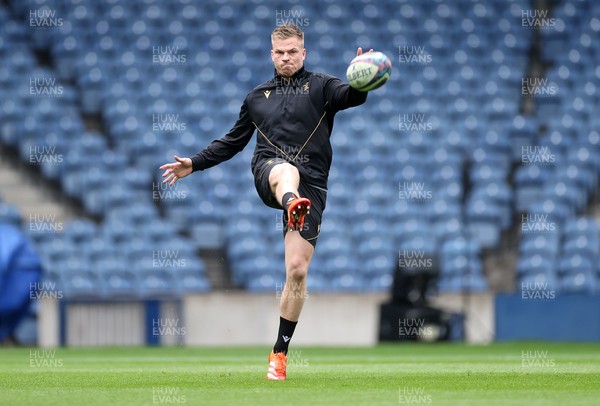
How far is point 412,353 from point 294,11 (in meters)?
9.84

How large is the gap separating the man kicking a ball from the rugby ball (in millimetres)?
151

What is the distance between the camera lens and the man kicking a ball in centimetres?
671

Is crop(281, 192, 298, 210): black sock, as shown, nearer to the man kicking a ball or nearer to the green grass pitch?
the man kicking a ball

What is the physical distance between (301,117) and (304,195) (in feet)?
1.59

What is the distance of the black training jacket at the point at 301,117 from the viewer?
6922 millimetres

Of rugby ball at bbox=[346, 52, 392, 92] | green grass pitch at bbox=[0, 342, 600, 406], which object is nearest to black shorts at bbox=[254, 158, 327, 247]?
rugby ball at bbox=[346, 52, 392, 92]

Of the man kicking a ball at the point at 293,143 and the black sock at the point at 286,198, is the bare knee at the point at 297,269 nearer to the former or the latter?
the man kicking a ball at the point at 293,143

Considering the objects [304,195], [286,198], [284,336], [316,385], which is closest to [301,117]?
[304,195]

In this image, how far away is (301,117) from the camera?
695 cm

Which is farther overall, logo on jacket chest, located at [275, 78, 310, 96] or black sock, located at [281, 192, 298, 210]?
logo on jacket chest, located at [275, 78, 310, 96]

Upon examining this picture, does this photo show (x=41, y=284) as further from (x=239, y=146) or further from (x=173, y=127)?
(x=239, y=146)

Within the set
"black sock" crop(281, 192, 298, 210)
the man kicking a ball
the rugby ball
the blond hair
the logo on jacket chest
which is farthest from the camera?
the logo on jacket chest

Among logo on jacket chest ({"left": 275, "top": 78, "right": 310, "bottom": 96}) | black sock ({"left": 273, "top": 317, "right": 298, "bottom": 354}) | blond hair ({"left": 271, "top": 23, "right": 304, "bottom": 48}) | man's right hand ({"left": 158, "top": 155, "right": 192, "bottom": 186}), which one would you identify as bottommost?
black sock ({"left": 273, "top": 317, "right": 298, "bottom": 354})

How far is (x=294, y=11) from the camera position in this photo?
67.6 feet
